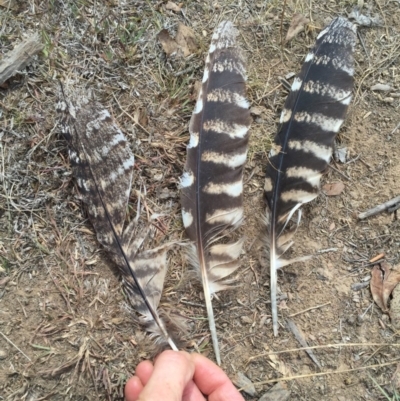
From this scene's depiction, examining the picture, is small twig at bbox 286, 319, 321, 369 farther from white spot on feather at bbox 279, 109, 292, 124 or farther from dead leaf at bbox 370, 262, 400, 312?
white spot on feather at bbox 279, 109, 292, 124

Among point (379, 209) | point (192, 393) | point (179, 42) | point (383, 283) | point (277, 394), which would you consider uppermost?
point (179, 42)

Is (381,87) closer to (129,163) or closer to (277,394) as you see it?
(129,163)

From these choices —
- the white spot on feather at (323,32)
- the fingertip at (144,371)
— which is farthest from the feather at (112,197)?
the white spot on feather at (323,32)

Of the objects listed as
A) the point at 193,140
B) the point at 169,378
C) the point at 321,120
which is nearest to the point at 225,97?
the point at 193,140

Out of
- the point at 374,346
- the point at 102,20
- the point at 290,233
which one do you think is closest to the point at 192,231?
the point at 290,233

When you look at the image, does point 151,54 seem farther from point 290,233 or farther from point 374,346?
point 374,346
